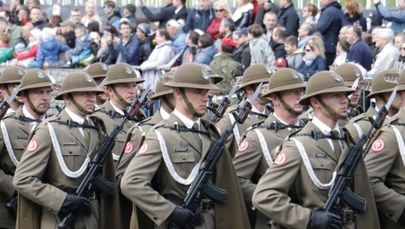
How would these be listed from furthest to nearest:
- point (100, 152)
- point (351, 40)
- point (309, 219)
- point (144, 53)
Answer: point (144, 53), point (351, 40), point (100, 152), point (309, 219)

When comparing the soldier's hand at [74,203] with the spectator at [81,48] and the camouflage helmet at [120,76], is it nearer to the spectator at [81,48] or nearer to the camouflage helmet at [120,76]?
the camouflage helmet at [120,76]

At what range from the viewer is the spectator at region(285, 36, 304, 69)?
18.7 m

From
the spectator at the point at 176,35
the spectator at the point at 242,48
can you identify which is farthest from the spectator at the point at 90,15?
the spectator at the point at 242,48

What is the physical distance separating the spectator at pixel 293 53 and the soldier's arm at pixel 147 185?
7.93 metres

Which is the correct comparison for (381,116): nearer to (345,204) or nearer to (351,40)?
(345,204)

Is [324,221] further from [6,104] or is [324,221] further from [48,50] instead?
[48,50]

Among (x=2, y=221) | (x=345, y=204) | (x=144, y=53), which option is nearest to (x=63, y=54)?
(x=144, y=53)

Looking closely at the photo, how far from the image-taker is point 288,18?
21.3 meters

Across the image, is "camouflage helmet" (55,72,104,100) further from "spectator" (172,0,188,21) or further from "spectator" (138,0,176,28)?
"spectator" (138,0,176,28)

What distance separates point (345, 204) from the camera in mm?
10562

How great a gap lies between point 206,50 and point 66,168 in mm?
8784

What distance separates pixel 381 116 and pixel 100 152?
2.57 m

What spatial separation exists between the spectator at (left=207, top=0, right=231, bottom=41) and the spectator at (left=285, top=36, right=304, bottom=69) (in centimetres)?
290

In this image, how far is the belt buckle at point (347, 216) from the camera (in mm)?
10570
